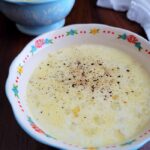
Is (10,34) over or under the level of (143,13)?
under

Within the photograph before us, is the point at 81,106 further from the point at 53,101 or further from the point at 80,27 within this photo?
the point at 80,27

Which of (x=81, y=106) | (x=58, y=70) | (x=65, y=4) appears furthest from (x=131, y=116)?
(x=65, y=4)

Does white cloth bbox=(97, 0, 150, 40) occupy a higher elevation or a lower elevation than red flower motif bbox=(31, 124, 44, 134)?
higher

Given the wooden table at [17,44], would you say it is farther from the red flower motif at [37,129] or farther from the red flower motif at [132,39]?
the red flower motif at [132,39]

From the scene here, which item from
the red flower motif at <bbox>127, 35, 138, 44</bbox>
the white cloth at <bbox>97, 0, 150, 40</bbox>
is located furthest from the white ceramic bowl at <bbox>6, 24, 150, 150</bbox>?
the white cloth at <bbox>97, 0, 150, 40</bbox>

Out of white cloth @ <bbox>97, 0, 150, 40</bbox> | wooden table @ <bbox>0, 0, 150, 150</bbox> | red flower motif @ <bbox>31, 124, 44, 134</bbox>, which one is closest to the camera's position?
red flower motif @ <bbox>31, 124, 44, 134</bbox>

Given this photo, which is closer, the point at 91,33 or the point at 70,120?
the point at 70,120

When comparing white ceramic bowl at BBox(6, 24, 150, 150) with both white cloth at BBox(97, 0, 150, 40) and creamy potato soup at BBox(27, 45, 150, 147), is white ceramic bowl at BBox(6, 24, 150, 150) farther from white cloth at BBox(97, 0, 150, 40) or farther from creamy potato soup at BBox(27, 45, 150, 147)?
white cloth at BBox(97, 0, 150, 40)
